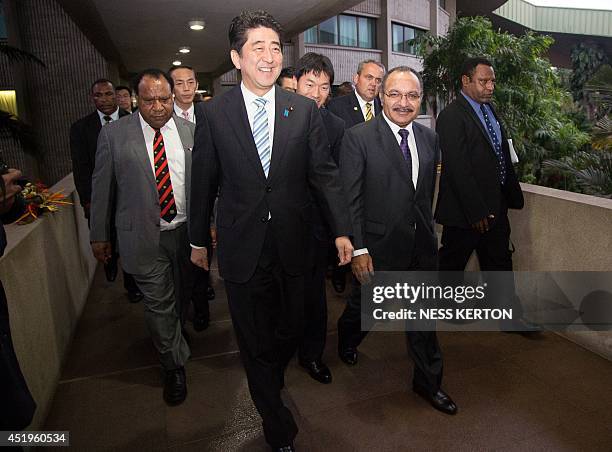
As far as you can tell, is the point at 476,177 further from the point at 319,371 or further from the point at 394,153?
the point at 319,371

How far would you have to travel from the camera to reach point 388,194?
2518 mm

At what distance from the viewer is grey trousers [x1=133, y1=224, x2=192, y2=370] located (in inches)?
109

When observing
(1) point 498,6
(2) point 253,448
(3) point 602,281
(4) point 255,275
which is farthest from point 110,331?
(1) point 498,6

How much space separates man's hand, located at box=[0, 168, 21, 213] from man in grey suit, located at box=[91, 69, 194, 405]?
3.77ft

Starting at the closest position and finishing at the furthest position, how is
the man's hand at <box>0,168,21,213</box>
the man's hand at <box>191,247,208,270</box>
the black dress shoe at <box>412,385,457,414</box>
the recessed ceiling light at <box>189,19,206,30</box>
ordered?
1. the man's hand at <box>0,168,21,213</box>
2. the man's hand at <box>191,247,208,270</box>
3. the black dress shoe at <box>412,385,457,414</box>
4. the recessed ceiling light at <box>189,19,206,30</box>

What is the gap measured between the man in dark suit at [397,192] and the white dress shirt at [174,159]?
3.03 ft

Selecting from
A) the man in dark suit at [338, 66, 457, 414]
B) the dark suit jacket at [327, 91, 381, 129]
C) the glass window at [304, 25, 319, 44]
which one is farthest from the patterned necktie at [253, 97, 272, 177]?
the glass window at [304, 25, 319, 44]

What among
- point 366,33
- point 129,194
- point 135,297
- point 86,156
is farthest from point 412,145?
point 366,33

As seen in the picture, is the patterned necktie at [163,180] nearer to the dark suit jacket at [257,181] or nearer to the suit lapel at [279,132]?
the dark suit jacket at [257,181]

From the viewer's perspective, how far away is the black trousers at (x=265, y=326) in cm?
217

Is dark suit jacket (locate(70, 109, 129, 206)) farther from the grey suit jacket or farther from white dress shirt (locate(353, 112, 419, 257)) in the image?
white dress shirt (locate(353, 112, 419, 257))

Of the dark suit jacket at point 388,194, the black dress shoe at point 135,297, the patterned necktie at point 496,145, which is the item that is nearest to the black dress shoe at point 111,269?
the black dress shoe at point 135,297

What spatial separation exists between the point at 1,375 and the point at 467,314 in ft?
10.3

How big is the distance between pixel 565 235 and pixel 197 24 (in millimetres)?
5881
